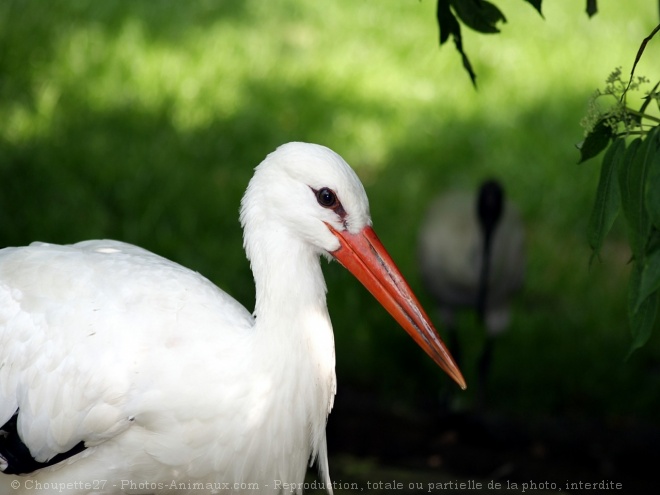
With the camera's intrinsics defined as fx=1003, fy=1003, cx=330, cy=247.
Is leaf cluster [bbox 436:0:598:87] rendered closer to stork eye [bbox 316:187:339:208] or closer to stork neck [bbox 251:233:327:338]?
stork eye [bbox 316:187:339:208]

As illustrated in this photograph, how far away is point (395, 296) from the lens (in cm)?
292

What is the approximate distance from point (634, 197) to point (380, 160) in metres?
4.94

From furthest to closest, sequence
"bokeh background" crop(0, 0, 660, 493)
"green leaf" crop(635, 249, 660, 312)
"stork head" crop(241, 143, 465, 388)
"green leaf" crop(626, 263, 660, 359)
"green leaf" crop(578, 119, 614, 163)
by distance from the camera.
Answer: "bokeh background" crop(0, 0, 660, 493) → "stork head" crop(241, 143, 465, 388) → "green leaf" crop(578, 119, 614, 163) → "green leaf" crop(626, 263, 660, 359) → "green leaf" crop(635, 249, 660, 312)

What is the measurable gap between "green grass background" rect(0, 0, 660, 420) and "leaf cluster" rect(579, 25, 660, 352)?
3.08 meters

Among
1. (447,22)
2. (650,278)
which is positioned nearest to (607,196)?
(650,278)

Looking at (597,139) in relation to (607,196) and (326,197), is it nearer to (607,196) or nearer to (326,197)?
(607,196)

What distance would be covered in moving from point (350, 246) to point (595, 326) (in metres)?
3.22

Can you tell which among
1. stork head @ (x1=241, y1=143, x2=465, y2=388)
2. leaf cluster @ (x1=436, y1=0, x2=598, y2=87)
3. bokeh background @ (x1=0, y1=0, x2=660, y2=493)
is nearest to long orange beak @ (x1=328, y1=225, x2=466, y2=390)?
stork head @ (x1=241, y1=143, x2=465, y2=388)

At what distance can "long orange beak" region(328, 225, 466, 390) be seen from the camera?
2885 mm

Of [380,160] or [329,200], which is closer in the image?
[329,200]

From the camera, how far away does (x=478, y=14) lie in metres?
2.97

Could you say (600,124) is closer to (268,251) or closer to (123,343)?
Result: (268,251)

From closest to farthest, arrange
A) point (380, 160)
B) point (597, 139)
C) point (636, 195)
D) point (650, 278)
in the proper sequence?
1. point (650, 278)
2. point (636, 195)
3. point (597, 139)
4. point (380, 160)

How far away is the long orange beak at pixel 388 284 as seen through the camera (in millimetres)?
2885
